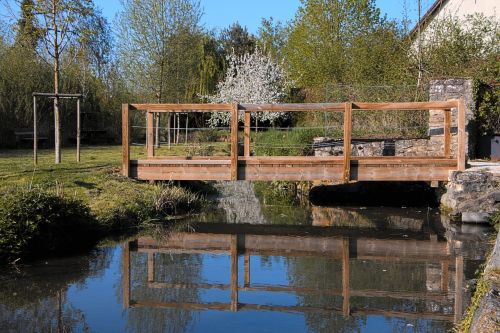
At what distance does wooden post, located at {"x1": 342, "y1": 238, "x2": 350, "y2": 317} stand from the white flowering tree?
1797 cm

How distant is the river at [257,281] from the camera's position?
662 centimetres

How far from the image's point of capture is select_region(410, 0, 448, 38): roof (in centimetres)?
2327

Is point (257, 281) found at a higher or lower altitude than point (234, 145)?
lower

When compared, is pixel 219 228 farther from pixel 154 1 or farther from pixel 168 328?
pixel 154 1

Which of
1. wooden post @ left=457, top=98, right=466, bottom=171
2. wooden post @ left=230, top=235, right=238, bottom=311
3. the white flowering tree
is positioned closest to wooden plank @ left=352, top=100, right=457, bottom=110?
wooden post @ left=457, top=98, right=466, bottom=171

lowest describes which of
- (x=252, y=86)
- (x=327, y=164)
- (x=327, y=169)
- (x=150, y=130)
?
(x=327, y=169)

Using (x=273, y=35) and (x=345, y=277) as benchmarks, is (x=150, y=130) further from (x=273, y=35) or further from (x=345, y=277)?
(x=273, y=35)

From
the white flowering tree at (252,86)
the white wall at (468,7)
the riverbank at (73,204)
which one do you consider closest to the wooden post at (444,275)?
the riverbank at (73,204)

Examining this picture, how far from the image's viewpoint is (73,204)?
9.45 metres

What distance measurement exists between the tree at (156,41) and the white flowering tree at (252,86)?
4351 mm

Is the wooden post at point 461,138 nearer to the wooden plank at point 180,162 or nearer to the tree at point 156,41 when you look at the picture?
the wooden plank at point 180,162

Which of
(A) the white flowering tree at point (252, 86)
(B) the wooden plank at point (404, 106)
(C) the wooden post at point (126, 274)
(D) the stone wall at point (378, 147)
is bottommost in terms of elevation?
(C) the wooden post at point (126, 274)

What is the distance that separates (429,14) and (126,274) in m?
19.9

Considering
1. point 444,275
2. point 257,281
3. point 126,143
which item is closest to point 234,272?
point 257,281
